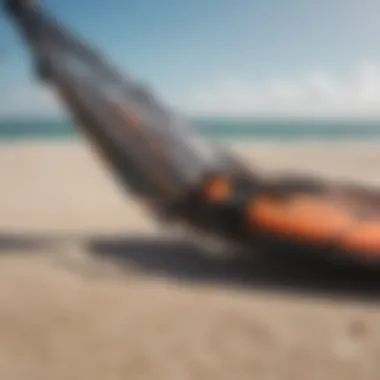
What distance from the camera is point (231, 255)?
227cm

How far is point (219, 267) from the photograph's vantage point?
7.38ft

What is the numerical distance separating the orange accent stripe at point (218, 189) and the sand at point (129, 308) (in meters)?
0.24

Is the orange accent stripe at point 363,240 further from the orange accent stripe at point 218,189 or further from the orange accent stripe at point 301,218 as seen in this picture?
the orange accent stripe at point 218,189

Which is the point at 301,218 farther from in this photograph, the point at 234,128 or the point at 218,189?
the point at 234,128

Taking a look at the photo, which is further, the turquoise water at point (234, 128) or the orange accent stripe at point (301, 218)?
the turquoise water at point (234, 128)

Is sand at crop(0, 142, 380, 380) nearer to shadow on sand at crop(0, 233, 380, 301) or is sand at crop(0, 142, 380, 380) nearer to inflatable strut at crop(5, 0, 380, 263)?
shadow on sand at crop(0, 233, 380, 301)

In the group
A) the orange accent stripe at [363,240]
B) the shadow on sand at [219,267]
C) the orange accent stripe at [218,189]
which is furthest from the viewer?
the orange accent stripe at [218,189]

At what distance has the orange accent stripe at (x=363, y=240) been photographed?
1892 millimetres

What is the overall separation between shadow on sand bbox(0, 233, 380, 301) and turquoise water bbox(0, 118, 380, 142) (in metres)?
0.41

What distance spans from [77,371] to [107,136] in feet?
3.16

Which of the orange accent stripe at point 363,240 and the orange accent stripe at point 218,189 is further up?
the orange accent stripe at point 218,189

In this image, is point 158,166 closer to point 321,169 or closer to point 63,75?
point 63,75

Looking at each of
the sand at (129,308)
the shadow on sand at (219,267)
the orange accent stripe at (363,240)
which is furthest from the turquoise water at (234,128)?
the orange accent stripe at (363,240)

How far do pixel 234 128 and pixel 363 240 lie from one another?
92 cm
